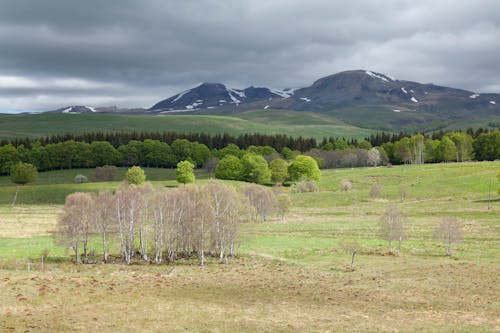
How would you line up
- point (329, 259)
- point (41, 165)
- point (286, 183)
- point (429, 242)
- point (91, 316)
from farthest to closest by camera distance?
point (41, 165), point (286, 183), point (429, 242), point (329, 259), point (91, 316)

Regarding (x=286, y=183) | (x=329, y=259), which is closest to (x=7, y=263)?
(x=329, y=259)

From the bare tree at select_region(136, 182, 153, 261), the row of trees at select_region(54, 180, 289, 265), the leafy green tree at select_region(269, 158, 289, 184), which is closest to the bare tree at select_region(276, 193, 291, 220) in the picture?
the row of trees at select_region(54, 180, 289, 265)

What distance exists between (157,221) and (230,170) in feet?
336

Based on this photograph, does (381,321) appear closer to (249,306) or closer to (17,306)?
(249,306)

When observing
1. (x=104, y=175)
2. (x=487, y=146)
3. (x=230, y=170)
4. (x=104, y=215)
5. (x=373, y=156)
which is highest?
(x=487, y=146)

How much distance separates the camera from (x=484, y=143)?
629ft

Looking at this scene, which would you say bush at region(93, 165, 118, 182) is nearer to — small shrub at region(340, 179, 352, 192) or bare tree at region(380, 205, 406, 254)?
small shrub at region(340, 179, 352, 192)

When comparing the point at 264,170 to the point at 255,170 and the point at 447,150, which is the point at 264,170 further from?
the point at 447,150

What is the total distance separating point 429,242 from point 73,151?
157763 millimetres

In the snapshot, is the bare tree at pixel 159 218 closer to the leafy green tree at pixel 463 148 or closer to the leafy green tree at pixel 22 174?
the leafy green tree at pixel 22 174

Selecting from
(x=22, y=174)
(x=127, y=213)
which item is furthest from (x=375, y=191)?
(x=22, y=174)

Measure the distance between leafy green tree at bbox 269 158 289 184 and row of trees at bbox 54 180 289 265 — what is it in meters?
96.9

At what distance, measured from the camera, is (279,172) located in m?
158

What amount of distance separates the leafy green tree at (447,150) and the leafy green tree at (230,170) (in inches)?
3443
